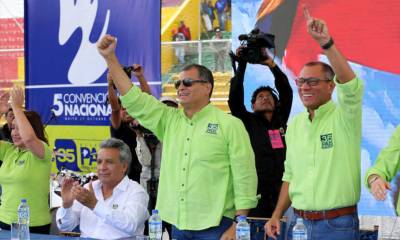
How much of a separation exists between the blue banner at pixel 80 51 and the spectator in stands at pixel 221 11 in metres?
1.96

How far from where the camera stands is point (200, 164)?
341 centimetres

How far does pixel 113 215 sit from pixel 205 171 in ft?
1.71

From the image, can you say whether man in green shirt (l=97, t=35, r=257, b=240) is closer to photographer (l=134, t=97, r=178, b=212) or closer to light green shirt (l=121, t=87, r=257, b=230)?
light green shirt (l=121, t=87, r=257, b=230)

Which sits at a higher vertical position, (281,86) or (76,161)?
(281,86)

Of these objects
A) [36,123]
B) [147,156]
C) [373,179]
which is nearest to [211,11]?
[147,156]

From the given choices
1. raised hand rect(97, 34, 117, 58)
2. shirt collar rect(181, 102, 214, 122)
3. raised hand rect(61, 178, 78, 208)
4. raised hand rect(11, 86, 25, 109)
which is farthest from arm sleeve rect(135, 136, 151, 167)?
raised hand rect(97, 34, 117, 58)

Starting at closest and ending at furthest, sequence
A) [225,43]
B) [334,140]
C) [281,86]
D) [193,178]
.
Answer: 1. [334,140]
2. [193,178]
3. [281,86]
4. [225,43]

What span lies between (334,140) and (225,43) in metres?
4.40

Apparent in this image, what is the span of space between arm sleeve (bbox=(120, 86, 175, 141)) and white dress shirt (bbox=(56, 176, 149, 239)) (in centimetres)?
36

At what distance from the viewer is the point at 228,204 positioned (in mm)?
3432

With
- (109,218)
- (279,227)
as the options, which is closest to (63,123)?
(109,218)

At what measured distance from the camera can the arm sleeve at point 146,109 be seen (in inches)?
137

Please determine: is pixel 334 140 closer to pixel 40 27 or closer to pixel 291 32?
pixel 291 32

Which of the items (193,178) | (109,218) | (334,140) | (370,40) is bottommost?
(109,218)
